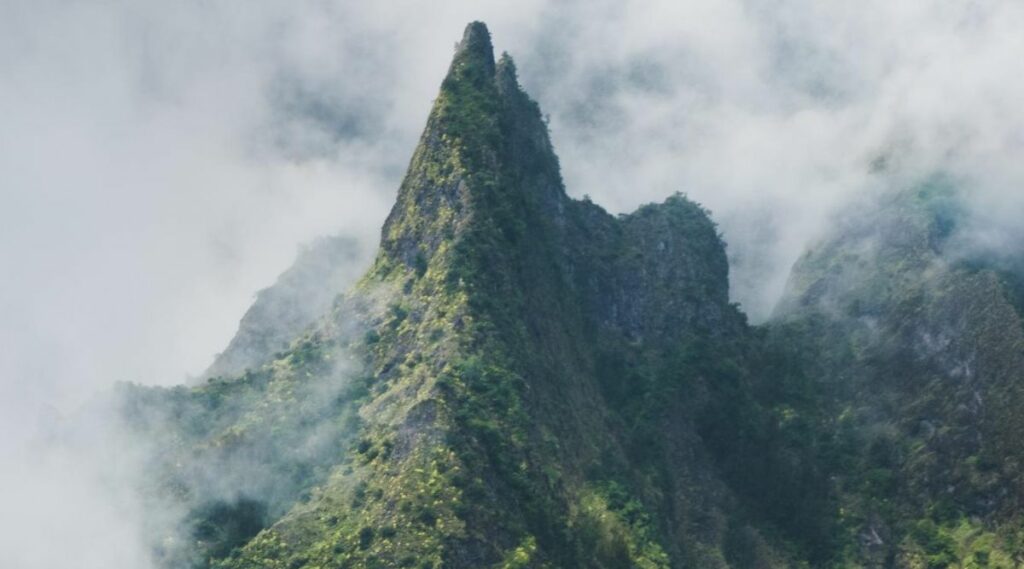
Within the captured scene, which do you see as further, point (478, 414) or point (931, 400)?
point (931, 400)

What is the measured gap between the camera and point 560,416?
546 ft

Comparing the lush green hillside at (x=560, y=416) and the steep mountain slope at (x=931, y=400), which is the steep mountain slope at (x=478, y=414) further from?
the steep mountain slope at (x=931, y=400)

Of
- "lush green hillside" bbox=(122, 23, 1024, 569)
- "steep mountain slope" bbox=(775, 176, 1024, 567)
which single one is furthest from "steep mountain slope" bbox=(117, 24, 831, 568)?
"steep mountain slope" bbox=(775, 176, 1024, 567)

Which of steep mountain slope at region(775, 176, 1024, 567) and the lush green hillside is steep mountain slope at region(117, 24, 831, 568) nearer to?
the lush green hillside

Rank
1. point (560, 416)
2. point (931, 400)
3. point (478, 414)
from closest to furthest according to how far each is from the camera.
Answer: point (478, 414) < point (560, 416) < point (931, 400)

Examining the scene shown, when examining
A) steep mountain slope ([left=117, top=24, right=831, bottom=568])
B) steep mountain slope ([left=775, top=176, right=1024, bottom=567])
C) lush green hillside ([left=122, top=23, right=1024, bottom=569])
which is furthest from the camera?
steep mountain slope ([left=775, top=176, right=1024, bottom=567])

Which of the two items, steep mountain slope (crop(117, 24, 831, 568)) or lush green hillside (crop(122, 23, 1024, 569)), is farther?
lush green hillside (crop(122, 23, 1024, 569))

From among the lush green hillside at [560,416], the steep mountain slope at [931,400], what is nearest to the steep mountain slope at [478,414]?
the lush green hillside at [560,416]

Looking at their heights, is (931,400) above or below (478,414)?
above

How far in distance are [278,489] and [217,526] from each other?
7034 millimetres

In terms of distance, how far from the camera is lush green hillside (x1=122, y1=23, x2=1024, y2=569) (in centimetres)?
14838

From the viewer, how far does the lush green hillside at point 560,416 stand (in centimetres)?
14838

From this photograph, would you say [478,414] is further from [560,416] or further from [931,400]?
[931,400]

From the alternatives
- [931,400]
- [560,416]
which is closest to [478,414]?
[560,416]
